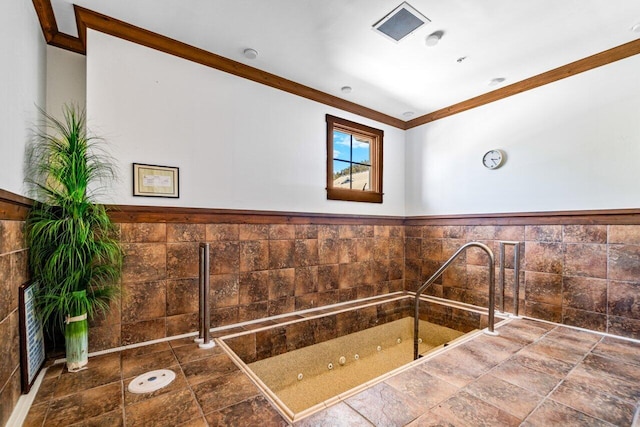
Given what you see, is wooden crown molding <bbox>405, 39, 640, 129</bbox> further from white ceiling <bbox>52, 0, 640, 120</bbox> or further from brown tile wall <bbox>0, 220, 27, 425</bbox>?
brown tile wall <bbox>0, 220, 27, 425</bbox>

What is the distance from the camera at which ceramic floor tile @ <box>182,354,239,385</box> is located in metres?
1.79

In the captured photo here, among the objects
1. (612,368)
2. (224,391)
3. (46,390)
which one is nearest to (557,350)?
(612,368)

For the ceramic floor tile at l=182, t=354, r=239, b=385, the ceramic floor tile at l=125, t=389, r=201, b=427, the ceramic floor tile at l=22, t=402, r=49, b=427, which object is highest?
the ceramic floor tile at l=22, t=402, r=49, b=427

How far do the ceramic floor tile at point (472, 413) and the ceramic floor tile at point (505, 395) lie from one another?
50 mm

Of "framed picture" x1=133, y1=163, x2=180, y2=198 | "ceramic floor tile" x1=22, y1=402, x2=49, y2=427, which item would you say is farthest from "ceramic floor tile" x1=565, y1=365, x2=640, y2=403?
"framed picture" x1=133, y1=163, x2=180, y2=198

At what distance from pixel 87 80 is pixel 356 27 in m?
2.07

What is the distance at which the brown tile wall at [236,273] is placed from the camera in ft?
7.40

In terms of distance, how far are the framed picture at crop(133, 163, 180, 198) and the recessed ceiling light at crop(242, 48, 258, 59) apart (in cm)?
121

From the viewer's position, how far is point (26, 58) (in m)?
1.71

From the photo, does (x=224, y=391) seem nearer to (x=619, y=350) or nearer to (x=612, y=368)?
(x=612, y=368)

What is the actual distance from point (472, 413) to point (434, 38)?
2606 mm

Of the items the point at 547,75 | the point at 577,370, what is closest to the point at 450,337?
the point at 577,370

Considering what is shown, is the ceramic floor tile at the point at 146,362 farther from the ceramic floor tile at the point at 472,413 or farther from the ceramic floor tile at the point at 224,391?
the ceramic floor tile at the point at 472,413

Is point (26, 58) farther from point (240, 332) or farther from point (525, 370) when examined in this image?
point (525, 370)
